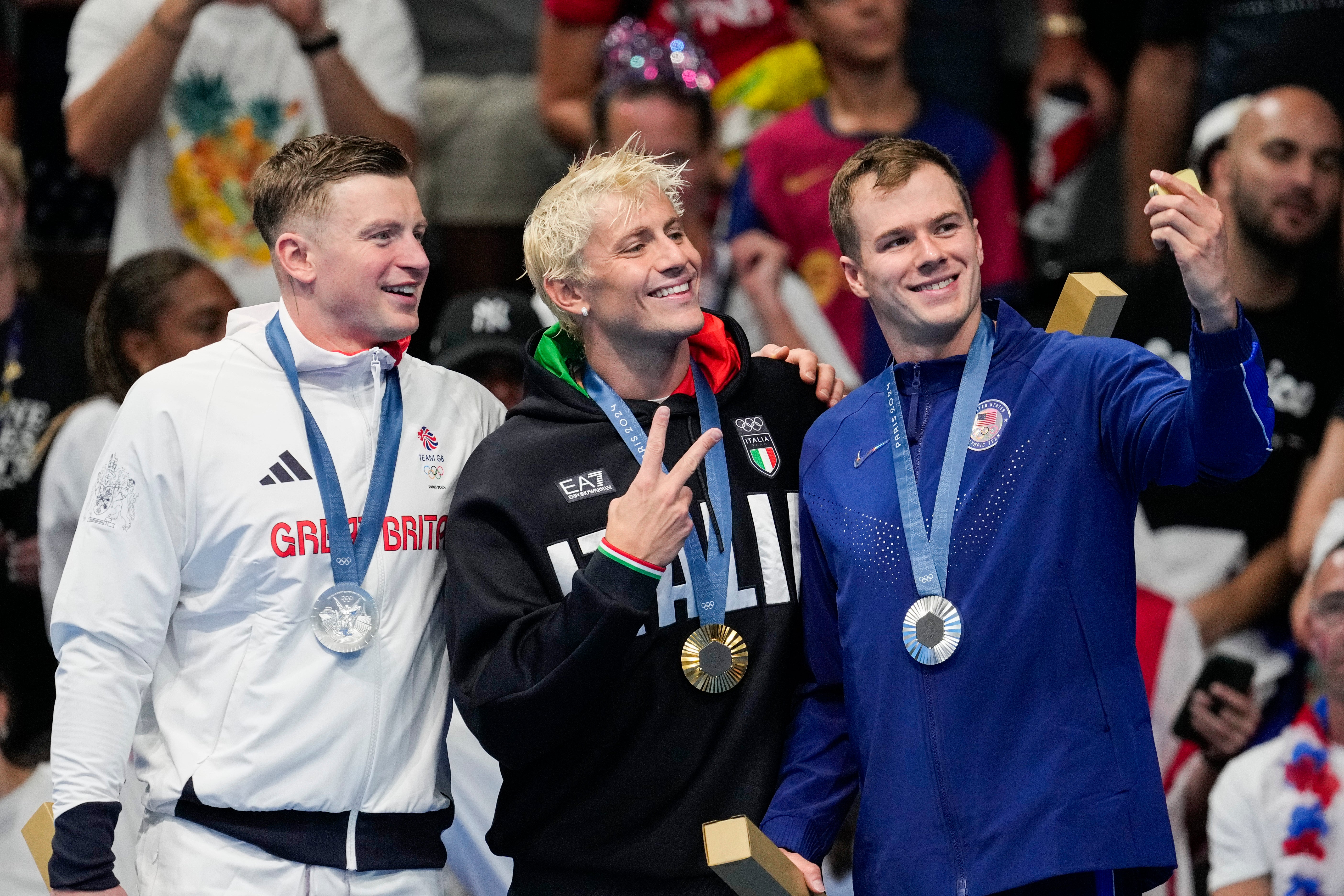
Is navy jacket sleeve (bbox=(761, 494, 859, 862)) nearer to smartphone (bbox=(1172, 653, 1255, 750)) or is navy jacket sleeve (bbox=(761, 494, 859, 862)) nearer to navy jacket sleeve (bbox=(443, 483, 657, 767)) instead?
navy jacket sleeve (bbox=(443, 483, 657, 767))

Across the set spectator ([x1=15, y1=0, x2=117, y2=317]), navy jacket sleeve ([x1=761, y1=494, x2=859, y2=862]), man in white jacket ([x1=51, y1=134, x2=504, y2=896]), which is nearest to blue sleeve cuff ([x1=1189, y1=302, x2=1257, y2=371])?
navy jacket sleeve ([x1=761, y1=494, x2=859, y2=862])

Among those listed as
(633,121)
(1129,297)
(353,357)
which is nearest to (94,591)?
(353,357)

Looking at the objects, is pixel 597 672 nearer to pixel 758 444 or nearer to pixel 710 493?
pixel 710 493

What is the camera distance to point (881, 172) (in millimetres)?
3104

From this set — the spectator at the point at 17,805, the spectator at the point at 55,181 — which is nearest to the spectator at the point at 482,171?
the spectator at the point at 55,181

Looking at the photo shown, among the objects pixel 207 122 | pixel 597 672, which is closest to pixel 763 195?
pixel 207 122

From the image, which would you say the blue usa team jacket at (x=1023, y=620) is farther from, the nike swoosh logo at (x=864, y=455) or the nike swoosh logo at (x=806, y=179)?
the nike swoosh logo at (x=806, y=179)

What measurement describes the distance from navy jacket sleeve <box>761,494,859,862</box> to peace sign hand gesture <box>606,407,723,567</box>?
0.99 feet

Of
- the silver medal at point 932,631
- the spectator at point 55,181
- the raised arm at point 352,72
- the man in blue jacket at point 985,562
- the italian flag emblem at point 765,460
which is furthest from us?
the spectator at point 55,181

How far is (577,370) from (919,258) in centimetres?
80

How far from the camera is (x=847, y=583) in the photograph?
2.96 meters

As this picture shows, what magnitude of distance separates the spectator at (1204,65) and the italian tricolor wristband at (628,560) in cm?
324

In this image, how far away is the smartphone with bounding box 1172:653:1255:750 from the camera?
478cm

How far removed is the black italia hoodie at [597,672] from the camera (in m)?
2.95
